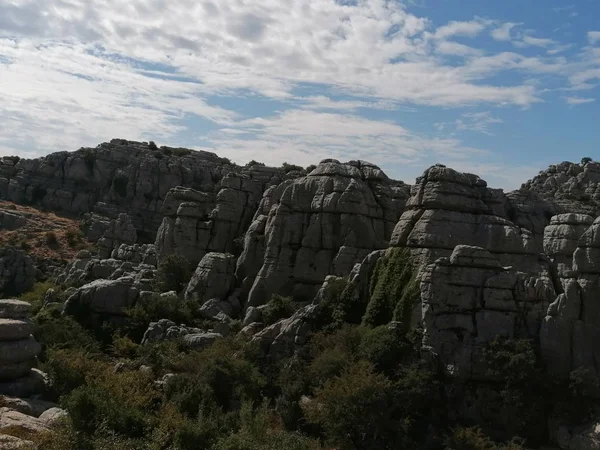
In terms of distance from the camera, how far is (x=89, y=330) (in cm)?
3884

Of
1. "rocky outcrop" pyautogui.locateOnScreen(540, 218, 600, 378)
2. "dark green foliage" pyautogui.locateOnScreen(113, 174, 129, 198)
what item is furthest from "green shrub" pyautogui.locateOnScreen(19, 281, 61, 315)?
"rocky outcrop" pyautogui.locateOnScreen(540, 218, 600, 378)

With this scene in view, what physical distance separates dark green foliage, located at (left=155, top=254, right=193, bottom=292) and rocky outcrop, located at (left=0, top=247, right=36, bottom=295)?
69.4ft

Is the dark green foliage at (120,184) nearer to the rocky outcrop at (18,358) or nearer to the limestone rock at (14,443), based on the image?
the rocky outcrop at (18,358)

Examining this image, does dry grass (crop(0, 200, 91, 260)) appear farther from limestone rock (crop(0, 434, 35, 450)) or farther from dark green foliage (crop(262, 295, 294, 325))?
limestone rock (crop(0, 434, 35, 450))

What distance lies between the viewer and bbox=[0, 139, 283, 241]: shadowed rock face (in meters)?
90.1

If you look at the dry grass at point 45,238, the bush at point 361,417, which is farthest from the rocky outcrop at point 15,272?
the bush at point 361,417

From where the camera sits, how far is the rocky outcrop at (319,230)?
40281 millimetres

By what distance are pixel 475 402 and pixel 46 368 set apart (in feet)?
66.4

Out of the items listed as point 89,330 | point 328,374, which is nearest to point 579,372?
point 328,374

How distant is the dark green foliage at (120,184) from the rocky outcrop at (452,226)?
65.0 m

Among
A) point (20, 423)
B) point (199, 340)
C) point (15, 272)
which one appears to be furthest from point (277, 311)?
point (15, 272)

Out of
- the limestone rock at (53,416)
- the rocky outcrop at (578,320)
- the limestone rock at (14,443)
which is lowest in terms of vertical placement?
the limestone rock at (53,416)

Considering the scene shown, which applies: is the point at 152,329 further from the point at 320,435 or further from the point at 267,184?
the point at 267,184

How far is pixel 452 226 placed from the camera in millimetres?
33750
